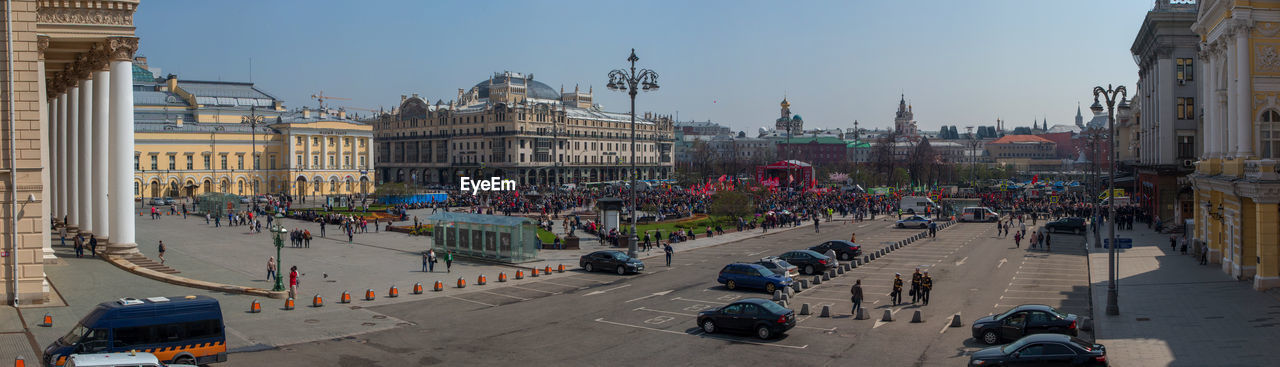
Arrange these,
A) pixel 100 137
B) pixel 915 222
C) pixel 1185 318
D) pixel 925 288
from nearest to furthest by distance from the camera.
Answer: pixel 1185 318 < pixel 925 288 < pixel 100 137 < pixel 915 222

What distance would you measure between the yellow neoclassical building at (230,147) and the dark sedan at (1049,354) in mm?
79052

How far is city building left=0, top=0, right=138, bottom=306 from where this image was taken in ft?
70.9

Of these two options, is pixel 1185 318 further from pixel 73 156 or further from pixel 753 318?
pixel 73 156

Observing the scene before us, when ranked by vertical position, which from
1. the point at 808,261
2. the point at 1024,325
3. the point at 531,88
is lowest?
the point at 1024,325

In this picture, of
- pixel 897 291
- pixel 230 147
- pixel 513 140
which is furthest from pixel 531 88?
pixel 897 291

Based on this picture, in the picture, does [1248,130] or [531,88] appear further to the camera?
[531,88]

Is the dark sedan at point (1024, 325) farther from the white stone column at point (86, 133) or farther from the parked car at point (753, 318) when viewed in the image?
the white stone column at point (86, 133)

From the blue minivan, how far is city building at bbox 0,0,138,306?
7082 millimetres

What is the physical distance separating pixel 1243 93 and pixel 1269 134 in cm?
141

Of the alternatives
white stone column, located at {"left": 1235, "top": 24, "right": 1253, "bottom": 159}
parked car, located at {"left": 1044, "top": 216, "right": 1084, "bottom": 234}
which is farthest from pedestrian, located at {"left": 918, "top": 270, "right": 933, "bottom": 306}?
parked car, located at {"left": 1044, "top": 216, "right": 1084, "bottom": 234}

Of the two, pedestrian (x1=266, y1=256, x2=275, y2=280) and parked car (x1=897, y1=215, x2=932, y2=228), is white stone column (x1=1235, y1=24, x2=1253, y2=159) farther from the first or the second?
pedestrian (x1=266, y1=256, x2=275, y2=280)

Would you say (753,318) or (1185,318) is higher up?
(753,318)

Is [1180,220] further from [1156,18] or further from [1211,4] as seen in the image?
[1211,4]

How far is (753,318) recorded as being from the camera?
2105cm
